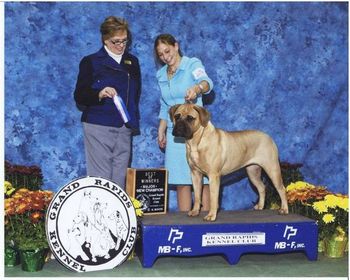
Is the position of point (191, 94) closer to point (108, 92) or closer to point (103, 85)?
point (108, 92)

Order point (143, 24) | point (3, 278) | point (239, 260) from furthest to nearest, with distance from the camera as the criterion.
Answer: point (143, 24), point (239, 260), point (3, 278)

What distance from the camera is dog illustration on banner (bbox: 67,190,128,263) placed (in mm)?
4441

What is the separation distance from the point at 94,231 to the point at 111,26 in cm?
177

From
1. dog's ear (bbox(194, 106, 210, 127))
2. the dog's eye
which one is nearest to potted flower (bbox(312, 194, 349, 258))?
dog's ear (bbox(194, 106, 210, 127))

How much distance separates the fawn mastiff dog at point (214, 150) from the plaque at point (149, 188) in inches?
13.2

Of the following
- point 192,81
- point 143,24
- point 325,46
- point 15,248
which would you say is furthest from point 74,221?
point 325,46

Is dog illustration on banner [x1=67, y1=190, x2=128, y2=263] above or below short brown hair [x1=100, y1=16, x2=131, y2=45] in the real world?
below

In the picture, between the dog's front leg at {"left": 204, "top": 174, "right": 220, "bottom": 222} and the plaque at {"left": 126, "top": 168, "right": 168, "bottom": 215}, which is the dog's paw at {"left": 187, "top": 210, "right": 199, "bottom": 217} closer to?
the dog's front leg at {"left": 204, "top": 174, "right": 220, "bottom": 222}

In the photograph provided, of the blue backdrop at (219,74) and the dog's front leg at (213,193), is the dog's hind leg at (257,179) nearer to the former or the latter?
the blue backdrop at (219,74)

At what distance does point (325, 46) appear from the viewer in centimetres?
590

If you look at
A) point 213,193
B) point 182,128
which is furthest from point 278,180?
point 182,128

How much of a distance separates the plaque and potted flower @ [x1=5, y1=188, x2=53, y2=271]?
79 cm

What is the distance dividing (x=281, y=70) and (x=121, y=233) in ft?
7.93

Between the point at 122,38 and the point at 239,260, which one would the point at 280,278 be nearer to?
the point at 239,260
